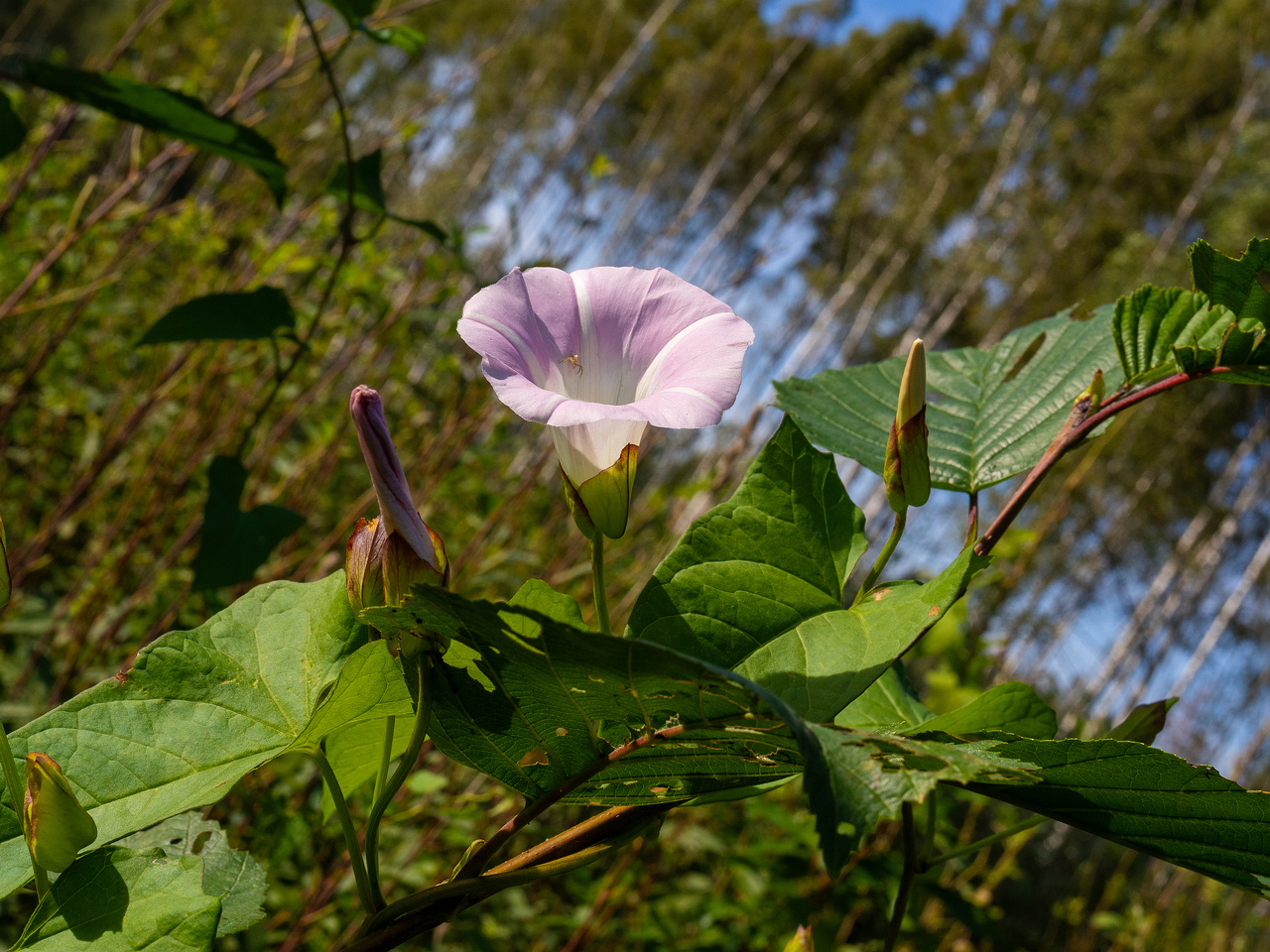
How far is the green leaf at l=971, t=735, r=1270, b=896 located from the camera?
1.00ft

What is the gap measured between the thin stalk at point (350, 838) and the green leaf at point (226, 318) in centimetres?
48

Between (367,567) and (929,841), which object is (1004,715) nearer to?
(929,841)

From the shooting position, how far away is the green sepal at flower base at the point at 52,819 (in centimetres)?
28

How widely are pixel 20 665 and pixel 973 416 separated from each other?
1421mm

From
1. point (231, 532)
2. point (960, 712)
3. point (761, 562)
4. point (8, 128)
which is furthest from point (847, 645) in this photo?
point (8, 128)

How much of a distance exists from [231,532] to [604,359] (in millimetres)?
441

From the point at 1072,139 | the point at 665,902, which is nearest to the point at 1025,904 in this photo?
the point at 665,902

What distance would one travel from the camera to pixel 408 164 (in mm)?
2631

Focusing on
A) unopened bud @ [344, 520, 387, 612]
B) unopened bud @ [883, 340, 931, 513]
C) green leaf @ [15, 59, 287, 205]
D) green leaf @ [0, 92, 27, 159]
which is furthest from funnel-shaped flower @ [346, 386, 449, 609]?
green leaf @ [0, 92, 27, 159]

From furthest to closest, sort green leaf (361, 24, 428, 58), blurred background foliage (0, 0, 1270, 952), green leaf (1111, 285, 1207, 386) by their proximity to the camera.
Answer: blurred background foliage (0, 0, 1270, 952) < green leaf (361, 24, 428, 58) < green leaf (1111, 285, 1207, 386)

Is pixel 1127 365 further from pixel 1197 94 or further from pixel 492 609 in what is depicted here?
pixel 1197 94

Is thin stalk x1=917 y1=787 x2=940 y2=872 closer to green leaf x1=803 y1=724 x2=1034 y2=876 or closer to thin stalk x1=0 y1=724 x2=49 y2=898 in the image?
green leaf x1=803 y1=724 x2=1034 y2=876

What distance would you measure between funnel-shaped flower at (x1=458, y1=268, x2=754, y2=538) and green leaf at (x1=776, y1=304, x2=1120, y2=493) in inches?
3.6

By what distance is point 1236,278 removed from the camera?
39 cm
